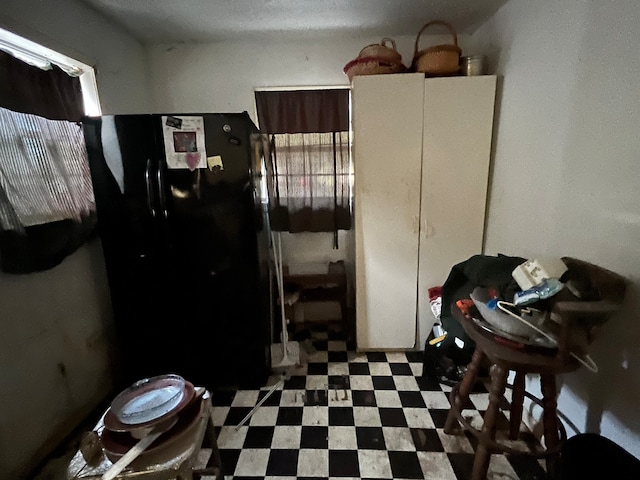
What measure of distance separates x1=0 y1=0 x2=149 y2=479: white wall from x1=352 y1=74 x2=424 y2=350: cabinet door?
1.52 meters

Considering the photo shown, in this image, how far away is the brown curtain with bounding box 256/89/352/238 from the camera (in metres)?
2.40

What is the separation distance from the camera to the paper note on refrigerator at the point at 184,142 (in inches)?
66.2

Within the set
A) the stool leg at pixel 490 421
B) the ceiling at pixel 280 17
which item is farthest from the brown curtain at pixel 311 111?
the stool leg at pixel 490 421

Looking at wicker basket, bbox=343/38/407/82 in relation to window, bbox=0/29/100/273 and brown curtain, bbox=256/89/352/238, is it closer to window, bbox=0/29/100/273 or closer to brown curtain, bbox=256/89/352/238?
brown curtain, bbox=256/89/352/238

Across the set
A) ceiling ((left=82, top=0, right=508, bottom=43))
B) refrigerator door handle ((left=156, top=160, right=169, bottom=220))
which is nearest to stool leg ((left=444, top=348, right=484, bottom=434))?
refrigerator door handle ((left=156, top=160, right=169, bottom=220))

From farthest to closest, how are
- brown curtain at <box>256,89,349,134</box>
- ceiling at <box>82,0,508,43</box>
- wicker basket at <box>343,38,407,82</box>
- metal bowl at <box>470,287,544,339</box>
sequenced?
brown curtain at <box>256,89,349,134</box> → wicker basket at <box>343,38,407,82</box> → ceiling at <box>82,0,508,43</box> → metal bowl at <box>470,287,544,339</box>

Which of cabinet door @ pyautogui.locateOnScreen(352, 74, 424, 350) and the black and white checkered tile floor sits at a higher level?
cabinet door @ pyautogui.locateOnScreen(352, 74, 424, 350)

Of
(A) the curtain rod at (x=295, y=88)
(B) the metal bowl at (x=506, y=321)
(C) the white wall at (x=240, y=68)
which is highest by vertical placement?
(C) the white wall at (x=240, y=68)

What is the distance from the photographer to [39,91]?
152 cm

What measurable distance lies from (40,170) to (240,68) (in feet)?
4.84

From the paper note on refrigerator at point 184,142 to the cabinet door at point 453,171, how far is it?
1281 millimetres

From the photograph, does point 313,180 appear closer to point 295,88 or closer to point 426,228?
point 295,88

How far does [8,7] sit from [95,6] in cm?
56

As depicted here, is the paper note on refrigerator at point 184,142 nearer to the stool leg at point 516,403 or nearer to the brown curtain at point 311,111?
the brown curtain at point 311,111
